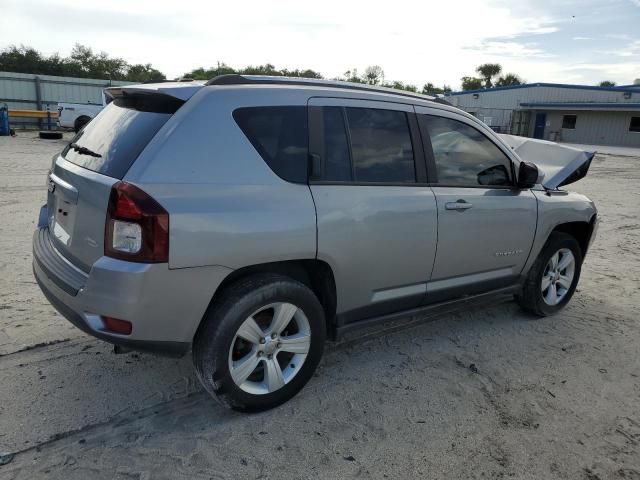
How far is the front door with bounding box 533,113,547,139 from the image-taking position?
1596 inches

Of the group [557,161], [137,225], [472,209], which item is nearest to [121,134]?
[137,225]

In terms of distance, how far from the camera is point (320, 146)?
304 cm

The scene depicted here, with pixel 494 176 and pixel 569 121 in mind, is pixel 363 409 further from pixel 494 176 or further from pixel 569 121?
pixel 569 121

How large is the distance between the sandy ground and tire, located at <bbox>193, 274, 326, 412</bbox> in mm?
174

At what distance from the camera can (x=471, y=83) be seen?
249ft

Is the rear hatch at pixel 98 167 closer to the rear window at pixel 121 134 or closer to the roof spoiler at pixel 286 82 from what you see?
the rear window at pixel 121 134

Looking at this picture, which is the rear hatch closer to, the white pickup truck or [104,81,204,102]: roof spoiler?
[104,81,204,102]: roof spoiler

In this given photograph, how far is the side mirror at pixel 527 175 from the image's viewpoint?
3.99m

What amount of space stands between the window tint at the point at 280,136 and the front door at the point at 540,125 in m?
42.2

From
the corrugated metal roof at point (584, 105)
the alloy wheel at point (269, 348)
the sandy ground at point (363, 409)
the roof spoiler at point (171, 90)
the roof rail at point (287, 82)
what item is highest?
the corrugated metal roof at point (584, 105)

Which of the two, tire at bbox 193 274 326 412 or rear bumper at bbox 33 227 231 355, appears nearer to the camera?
rear bumper at bbox 33 227 231 355

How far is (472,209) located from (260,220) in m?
1.78

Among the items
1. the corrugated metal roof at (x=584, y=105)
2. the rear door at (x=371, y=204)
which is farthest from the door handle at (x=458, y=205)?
the corrugated metal roof at (x=584, y=105)

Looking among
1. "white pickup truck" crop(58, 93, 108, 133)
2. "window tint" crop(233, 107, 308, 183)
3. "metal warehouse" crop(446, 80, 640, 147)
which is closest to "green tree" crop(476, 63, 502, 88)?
"metal warehouse" crop(446, 80, 640, 147)
